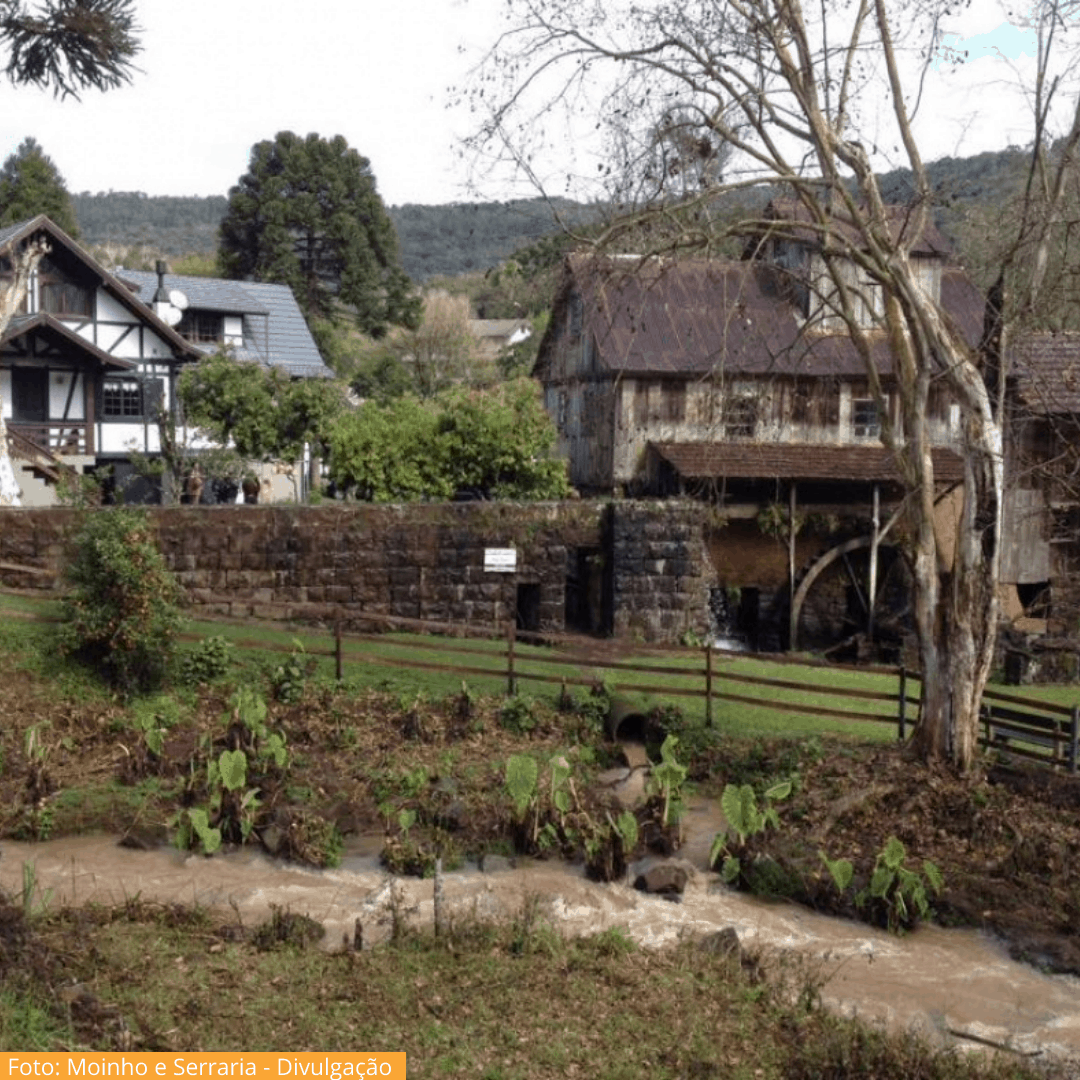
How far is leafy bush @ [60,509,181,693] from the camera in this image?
1844 cm

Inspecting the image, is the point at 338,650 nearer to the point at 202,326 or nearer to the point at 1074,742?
the point at 1074,742

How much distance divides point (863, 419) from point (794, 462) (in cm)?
393

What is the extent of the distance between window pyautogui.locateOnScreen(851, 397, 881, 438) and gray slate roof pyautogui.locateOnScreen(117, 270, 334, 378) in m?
17.8

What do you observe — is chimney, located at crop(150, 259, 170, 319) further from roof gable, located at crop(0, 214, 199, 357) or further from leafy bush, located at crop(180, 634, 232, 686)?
leafy bush, located at crop(180, 634, 232, 686)

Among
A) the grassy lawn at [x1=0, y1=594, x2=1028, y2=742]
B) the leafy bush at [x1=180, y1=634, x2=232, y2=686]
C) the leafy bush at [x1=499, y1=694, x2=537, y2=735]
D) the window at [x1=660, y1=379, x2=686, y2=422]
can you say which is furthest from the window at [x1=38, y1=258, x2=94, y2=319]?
the leafy bush at [x1=499, y1=694, x2=537, y2=735]

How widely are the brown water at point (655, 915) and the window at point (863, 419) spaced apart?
19.8 meters

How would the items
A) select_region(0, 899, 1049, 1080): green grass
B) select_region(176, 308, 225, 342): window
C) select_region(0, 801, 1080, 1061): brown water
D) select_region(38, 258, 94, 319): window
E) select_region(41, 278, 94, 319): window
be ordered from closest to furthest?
1. select_region(0, 899, 1049, 1080): green grass
2. select_region(0, 801, 1080, 1061): brown water
3. select_region(38, 258, 94, 319): window
4. select_region(41, 278, 94, 319): window
5. select_region(176, 308, 225, 342): window

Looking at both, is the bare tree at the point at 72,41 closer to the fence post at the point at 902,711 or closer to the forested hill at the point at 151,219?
the fence post at the point at 902,711

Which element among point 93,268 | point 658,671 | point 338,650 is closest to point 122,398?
point 93,268

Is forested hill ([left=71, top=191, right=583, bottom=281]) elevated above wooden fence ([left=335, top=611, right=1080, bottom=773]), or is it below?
A: above

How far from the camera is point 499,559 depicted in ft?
80.4

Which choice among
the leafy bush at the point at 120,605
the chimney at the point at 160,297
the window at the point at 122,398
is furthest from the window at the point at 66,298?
the leafy bush at the point at 120,605

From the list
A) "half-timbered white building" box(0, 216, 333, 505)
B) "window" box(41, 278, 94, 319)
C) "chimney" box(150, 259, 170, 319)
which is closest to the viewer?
"half-timbered white building" box(0, 216, 333, 505)

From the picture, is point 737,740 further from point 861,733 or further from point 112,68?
point 112,68
